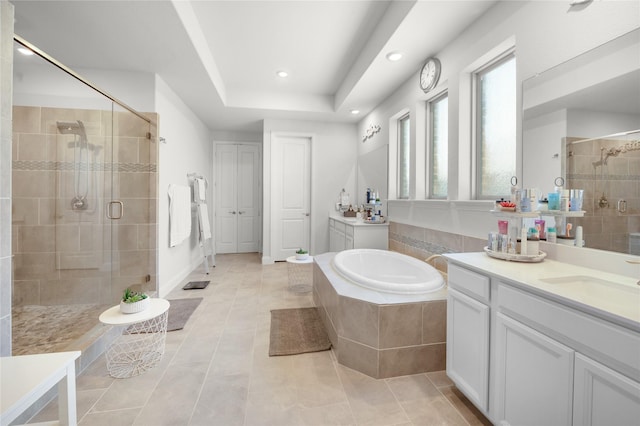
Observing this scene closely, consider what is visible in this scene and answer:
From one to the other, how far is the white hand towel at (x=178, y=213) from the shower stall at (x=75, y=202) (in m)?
0.34

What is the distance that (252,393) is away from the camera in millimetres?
1610

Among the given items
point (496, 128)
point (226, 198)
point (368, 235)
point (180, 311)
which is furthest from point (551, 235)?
point (226, 198)

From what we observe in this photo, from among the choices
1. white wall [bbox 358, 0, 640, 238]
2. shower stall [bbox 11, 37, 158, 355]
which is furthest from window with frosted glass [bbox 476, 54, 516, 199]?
shower stall [bbox 11, 37, 158, 355]

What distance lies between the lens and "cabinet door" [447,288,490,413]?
4.28ft

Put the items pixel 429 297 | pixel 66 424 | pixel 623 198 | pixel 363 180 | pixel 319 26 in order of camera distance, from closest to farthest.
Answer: pixel 66 424 < pixel 623 198 < pixel 429 297 < pixel 319 26 < pixel 363 180

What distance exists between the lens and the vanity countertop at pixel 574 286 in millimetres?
830

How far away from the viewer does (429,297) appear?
1.85 metres

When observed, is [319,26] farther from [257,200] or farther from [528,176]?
[257,200]

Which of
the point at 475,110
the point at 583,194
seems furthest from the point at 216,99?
the point at 583,194

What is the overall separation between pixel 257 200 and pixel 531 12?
495 centimetres

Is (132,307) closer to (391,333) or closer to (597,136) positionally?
(391,333)

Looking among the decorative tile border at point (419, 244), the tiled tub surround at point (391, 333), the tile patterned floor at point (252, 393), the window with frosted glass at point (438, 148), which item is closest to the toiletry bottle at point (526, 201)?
the tiled tub surround at point (391, 333)

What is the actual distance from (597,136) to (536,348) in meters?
1.06

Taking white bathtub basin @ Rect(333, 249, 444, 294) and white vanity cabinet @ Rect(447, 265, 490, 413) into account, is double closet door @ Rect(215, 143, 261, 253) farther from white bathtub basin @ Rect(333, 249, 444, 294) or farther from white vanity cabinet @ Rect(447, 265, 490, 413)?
white vanity cabinet @ Rect(447, 265, 490, 413)
